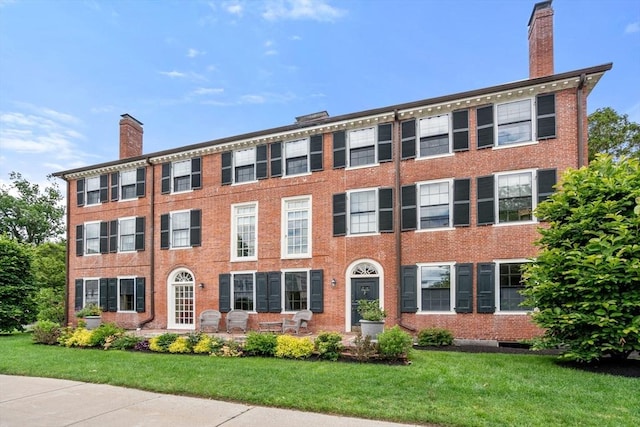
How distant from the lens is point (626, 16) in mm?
12047

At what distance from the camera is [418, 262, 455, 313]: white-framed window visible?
1275cm

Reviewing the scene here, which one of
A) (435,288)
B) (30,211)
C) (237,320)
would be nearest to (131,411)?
(237,320)

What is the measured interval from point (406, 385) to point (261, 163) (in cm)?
1126

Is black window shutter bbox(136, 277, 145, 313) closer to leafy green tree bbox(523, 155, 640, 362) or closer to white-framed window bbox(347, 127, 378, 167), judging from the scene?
white-framed window bbox(347, 127, 378, 167)

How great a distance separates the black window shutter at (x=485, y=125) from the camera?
1260 cm

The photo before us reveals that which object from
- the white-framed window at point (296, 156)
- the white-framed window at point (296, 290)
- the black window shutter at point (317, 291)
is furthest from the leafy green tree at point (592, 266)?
the white-framed window at point (296, 156)

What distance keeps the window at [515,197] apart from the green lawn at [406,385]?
14.5ft

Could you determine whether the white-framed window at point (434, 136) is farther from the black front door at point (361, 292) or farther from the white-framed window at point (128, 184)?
the white-framed window at point (128, 184)

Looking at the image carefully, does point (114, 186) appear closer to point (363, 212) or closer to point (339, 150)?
point (339, 150)

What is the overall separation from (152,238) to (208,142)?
5.17m

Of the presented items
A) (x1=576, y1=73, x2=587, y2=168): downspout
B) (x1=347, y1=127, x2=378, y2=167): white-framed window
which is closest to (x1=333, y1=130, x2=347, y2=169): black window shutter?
(x1=347, y1=127, x2=378, y2=167): white-framed window

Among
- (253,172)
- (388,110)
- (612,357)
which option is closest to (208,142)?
(253,172)

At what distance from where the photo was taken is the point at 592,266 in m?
7.53

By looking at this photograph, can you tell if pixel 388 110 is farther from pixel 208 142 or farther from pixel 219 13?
pixel 208 142
